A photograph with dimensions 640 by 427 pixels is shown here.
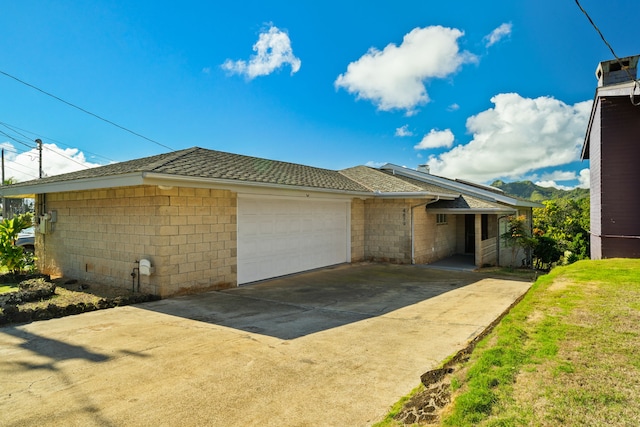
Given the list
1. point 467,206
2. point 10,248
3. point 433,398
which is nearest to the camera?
point 433,398

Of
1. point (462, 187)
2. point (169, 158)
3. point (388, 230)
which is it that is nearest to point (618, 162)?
point (462, 187)

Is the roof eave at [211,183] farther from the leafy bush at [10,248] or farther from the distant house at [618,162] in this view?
the distant house at [618,162]

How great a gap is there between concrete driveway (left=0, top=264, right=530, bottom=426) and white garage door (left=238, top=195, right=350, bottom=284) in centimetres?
220

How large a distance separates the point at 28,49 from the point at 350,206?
1572 cm

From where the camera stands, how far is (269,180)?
943 cm

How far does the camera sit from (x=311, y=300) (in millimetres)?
7449

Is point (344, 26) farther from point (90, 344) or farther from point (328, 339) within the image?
point (90, 344)

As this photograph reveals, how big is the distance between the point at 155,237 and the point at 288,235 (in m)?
Answer: 4.28

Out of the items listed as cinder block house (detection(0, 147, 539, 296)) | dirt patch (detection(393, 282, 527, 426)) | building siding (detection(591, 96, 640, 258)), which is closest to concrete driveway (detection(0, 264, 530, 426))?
dirt patch (detection(393, 282, 527, 426))

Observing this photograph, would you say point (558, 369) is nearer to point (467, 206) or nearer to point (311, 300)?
point (311, 300)

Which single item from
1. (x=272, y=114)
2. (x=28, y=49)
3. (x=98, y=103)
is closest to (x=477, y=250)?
(x=272, y=114)

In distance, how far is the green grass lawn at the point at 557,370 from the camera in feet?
8.11

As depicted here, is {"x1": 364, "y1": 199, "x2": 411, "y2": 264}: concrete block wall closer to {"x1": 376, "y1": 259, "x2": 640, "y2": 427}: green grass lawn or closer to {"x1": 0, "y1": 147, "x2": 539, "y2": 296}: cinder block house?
{"x1": 0, "y1": 147, "x2": 539, "y2": 296}: cinder block house

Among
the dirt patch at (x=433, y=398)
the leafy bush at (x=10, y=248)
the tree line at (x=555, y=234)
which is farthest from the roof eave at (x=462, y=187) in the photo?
the leafy bush at (x=10, y=248)
